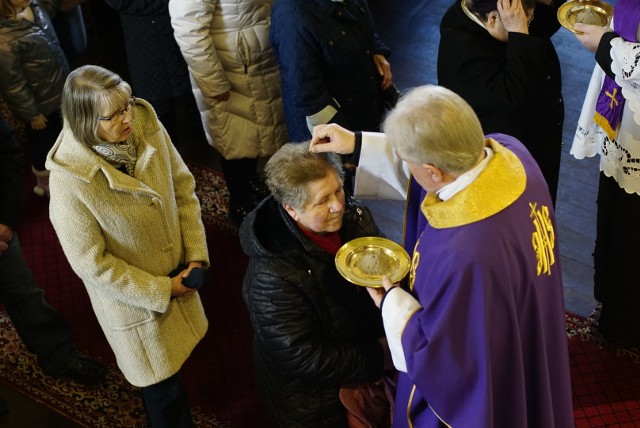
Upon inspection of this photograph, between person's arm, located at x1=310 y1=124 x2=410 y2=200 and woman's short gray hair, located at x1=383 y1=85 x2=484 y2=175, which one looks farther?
person's arm, located at x1=310 y1=124 x2=410 y2=200

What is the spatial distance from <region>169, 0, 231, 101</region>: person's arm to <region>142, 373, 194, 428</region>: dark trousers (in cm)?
141

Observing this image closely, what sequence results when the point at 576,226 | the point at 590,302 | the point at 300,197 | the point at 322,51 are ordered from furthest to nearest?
the point at 576,226, the point at 590,302, the point at 322,51, the point at 300,197

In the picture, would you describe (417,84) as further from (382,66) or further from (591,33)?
(591,33)

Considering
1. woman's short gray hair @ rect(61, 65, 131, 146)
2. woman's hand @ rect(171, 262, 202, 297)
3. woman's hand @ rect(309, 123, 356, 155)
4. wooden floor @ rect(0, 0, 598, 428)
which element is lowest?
wooden floor @ rect(0, 0, 598, 428)

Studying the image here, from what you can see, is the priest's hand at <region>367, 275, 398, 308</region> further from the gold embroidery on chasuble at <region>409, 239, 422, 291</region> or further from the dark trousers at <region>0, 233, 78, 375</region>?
the dark trousers at <region>0, 233, 78, 375</region>

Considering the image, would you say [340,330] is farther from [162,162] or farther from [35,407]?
[35,407]

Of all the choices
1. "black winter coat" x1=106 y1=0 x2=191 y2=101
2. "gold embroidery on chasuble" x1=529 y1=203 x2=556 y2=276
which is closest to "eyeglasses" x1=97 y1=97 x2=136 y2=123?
"gold embroidery on chasuble" x1=529 y1=203 x2=556 y2=276

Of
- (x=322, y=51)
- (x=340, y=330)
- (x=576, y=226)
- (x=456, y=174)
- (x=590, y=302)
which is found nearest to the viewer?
(x=456, y=174)

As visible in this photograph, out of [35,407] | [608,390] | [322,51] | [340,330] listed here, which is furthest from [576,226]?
[35,407]

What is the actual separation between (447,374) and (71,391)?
6.56 ft

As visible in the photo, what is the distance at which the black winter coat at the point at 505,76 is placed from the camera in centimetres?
299

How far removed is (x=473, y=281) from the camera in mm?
2102

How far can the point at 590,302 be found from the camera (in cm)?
394

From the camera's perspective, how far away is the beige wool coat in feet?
8.16
